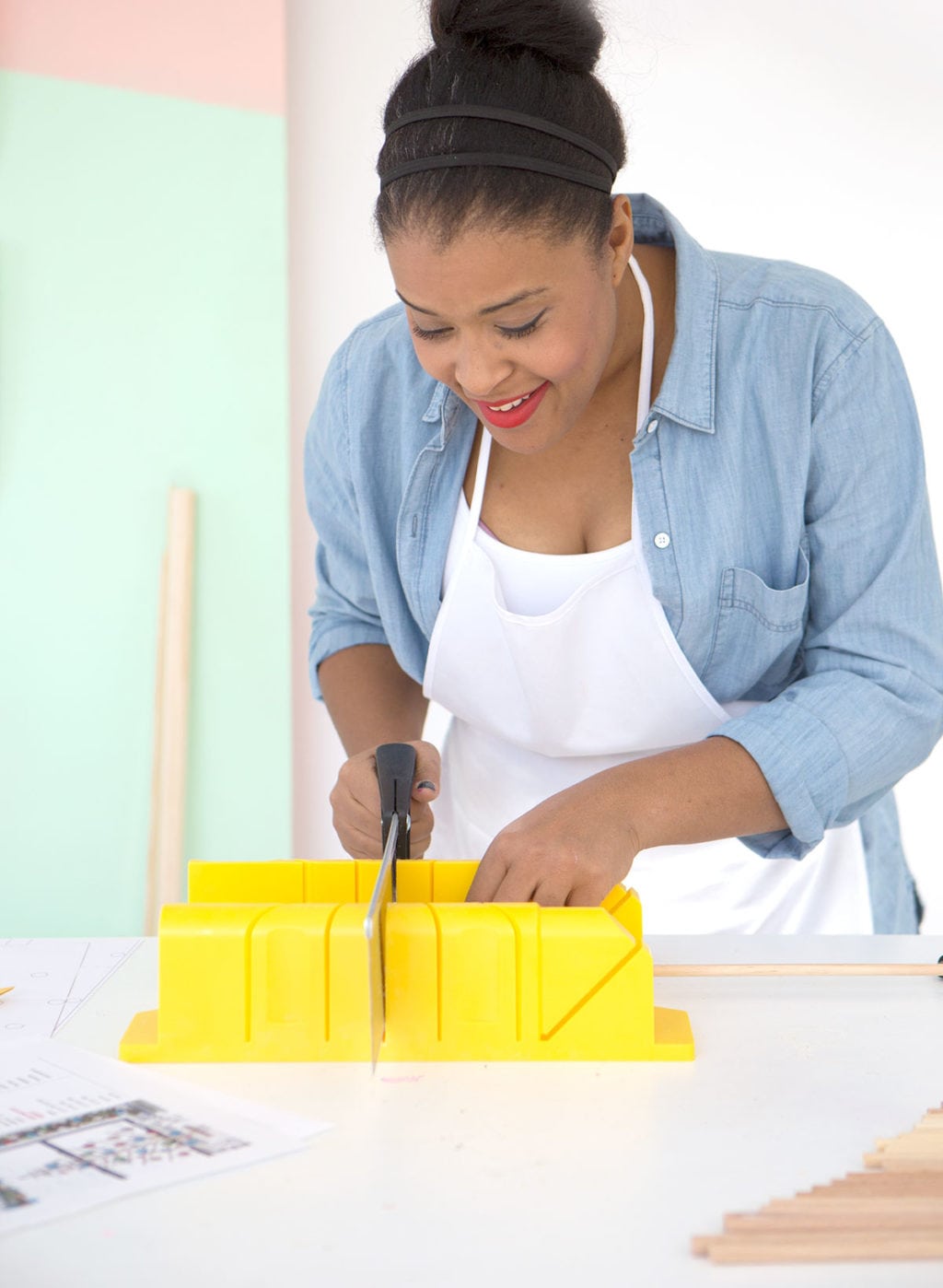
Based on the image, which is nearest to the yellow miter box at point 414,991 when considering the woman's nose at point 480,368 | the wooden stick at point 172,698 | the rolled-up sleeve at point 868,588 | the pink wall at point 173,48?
the rolled-up sleeve at point 868,588

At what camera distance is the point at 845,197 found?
2908 millimetres

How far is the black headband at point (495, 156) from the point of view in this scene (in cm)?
111

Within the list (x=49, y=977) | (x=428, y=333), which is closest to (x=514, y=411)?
(x=428, y=333)

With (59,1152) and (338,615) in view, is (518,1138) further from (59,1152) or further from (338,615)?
(338,615)

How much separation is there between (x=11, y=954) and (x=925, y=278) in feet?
8.25

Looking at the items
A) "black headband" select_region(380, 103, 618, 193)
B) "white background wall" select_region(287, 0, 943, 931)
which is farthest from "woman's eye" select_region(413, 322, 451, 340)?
"white background wall" select_region(287, 0, 943, 931)

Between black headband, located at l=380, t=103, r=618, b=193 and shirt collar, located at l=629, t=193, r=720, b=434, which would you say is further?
shirt collar, located at l=629, t=193, r=720, b=434

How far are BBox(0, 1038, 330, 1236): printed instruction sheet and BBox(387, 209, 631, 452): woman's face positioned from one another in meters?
0.65

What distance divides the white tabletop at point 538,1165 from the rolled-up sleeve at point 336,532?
25.7 inches

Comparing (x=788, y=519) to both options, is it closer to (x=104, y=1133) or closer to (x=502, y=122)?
(x=502, y=122)

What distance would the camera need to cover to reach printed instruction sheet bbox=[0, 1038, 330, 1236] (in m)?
0.75

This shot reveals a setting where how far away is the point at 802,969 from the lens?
1116mm

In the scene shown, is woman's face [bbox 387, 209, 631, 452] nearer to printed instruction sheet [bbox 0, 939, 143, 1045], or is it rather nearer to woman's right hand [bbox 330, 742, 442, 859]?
woman's right hand [bbox 330, 742, 442, 859]

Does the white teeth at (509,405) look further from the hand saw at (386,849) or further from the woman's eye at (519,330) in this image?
the hand saw at (386,849)
